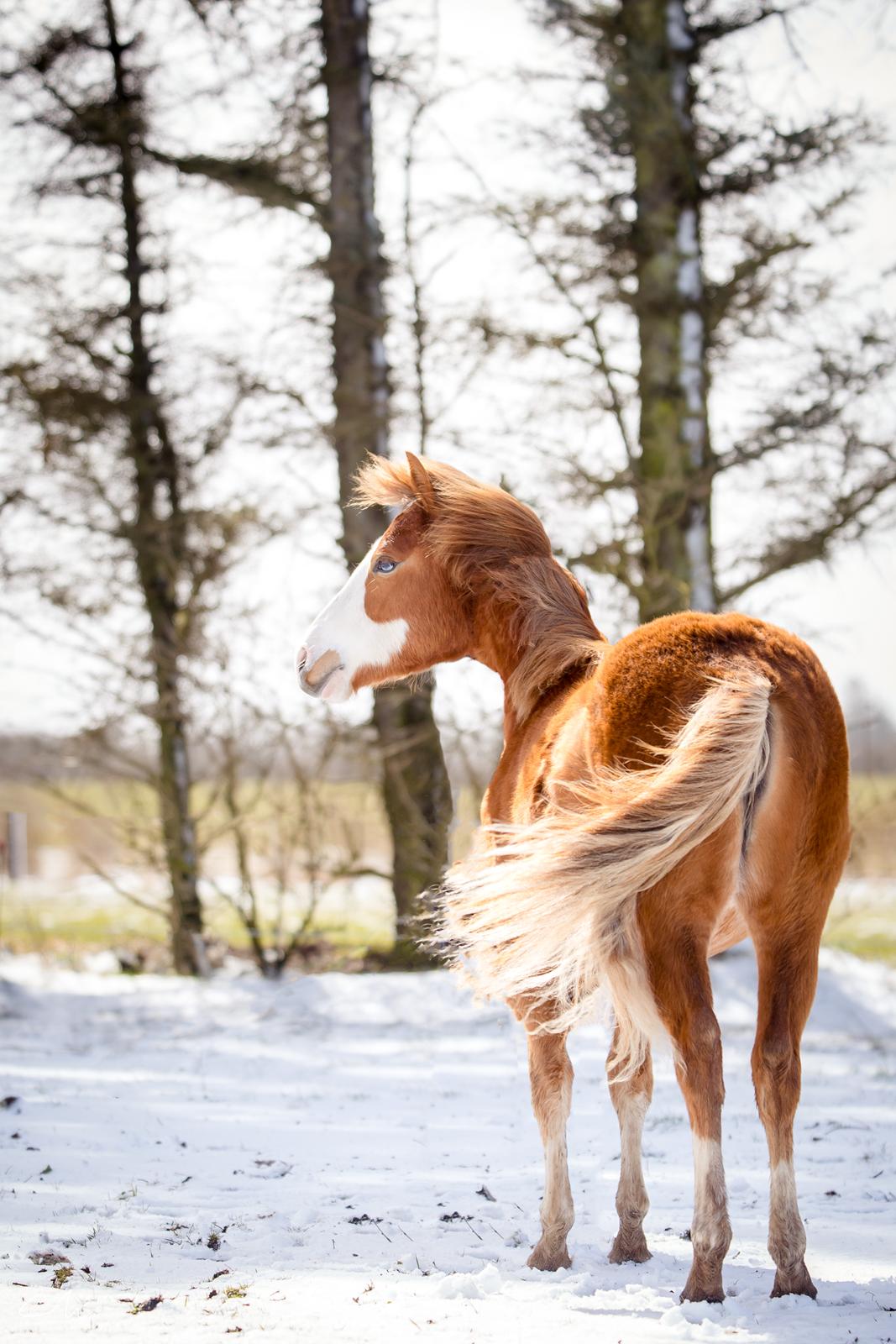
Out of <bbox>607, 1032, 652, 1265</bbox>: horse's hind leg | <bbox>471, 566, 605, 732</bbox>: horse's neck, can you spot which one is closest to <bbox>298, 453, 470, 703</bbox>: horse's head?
<bbox>471, 566, 605, 732</bbox>: horse's neck

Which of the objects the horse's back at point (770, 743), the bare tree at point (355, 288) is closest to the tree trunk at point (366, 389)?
the bare tree at point (355, 288)

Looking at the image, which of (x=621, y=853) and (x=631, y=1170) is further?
(x=631, y=1170)

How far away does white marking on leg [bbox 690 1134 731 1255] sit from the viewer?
2.93 m

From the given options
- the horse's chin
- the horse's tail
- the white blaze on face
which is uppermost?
the white blaze on face

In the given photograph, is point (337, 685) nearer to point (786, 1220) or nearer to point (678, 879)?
point (678, 879)

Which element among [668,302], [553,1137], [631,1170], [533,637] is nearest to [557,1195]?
[553,1137]

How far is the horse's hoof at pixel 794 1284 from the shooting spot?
3072 millimetres

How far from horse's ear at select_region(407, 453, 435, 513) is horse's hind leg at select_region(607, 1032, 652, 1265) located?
72.6 inches

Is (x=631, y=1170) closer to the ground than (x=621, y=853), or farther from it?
closer to the ground

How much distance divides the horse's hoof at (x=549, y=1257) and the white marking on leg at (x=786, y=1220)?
63 cm

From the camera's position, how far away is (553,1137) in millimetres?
3469

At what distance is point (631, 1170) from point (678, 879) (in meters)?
1.15

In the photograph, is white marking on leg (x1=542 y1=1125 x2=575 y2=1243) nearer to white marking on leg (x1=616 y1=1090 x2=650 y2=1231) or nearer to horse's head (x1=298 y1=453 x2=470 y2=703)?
white marking on leg (x1=616 y1=1090 x2=650 y2=1231)

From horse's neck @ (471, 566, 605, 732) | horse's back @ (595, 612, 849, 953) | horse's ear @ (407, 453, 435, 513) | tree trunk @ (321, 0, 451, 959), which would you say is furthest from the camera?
tree trunk @ (321, 0, 451, 959)
